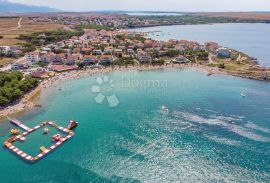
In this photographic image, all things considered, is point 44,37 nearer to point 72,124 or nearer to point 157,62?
point 157,62

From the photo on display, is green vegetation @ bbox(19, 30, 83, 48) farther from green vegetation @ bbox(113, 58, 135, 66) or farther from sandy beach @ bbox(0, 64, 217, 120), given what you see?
green vegetation @ bbox(113, 58, 135, 66)

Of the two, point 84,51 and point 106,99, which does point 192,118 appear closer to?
point 106,99

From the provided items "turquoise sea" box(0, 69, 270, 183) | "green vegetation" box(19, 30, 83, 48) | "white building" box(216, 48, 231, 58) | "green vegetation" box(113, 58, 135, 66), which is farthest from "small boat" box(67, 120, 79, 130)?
"green vegetation" box(19, 30, 83, 48)

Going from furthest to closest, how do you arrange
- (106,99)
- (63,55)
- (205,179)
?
(63,55) < (106,99) < (205,179)

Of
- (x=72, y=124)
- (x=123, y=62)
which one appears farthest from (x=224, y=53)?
(x=72, y=124)

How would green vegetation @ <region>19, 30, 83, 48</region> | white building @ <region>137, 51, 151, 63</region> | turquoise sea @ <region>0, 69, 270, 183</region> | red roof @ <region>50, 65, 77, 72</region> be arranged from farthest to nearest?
green vegetation @ <region>19, 30, 83, 48</region>, white building @ <region>137, 51, 151, 63</region>, red roof @ <region>50, 65, 77, 72</region>, turquoise sea @ <region>0, 69, 270, 183</region>

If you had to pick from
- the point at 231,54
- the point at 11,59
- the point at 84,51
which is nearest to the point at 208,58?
the point at 231,54
